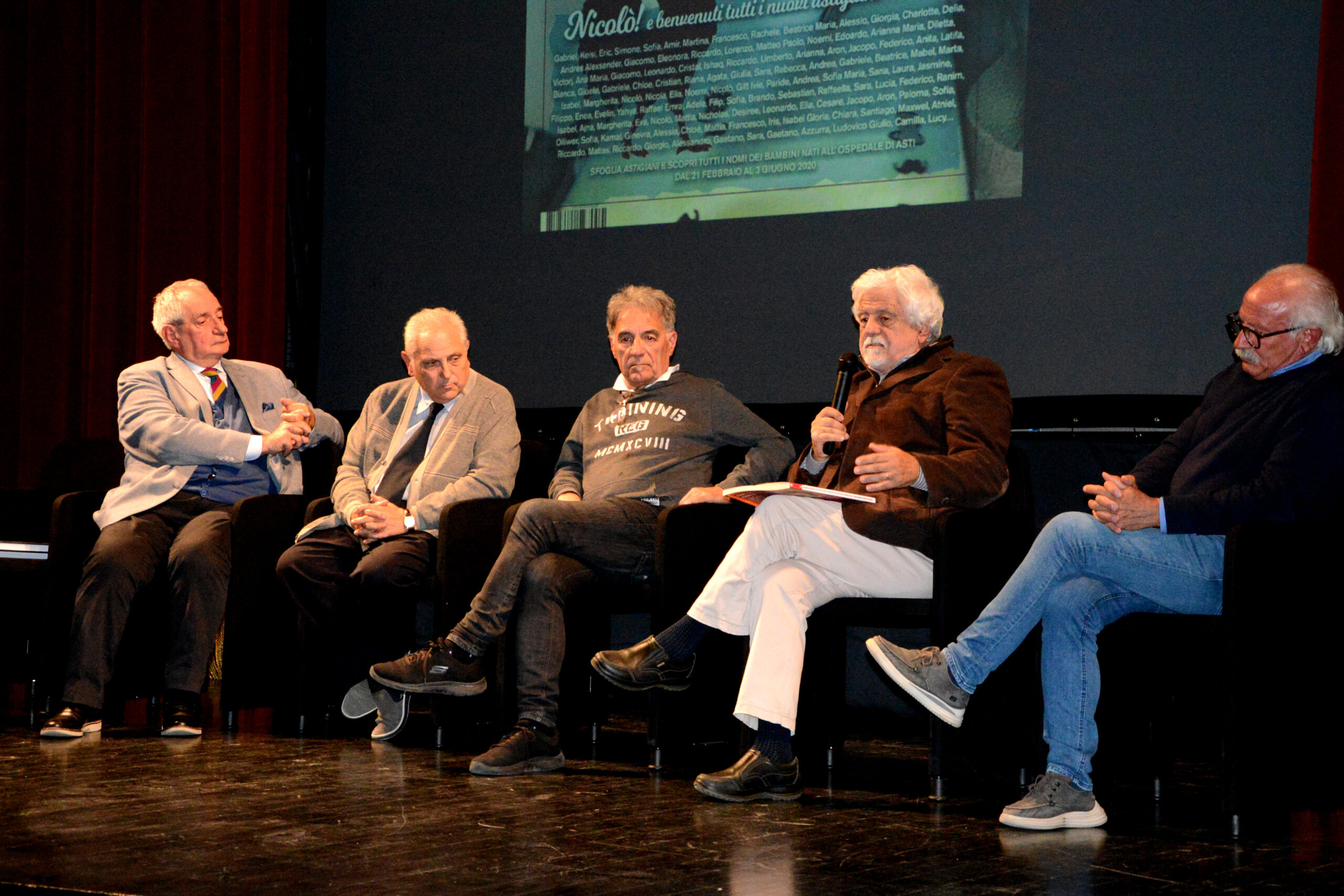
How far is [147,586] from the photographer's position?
362 centimetres

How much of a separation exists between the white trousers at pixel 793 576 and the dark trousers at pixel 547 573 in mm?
372

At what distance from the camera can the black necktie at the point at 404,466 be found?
367 centimetres

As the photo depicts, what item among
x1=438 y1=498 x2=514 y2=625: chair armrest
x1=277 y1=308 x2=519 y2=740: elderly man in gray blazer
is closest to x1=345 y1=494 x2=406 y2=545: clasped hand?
x1=277 y1=308 x2=519 y2=740: elderly man in gray blazer

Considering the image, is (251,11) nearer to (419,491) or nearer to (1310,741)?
(419,491)

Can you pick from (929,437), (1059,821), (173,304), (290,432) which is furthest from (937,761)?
(173,304)

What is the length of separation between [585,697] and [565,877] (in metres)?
1.38

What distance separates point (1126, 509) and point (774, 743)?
2.71 feet

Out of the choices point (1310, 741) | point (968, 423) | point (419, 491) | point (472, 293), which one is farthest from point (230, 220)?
point (1310, 741)

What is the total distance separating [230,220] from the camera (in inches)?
199

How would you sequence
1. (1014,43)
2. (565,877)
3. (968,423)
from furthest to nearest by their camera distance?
1. (1014,43)
2. (968,423)
3. (565,877)

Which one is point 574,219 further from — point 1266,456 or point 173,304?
point 1266,456

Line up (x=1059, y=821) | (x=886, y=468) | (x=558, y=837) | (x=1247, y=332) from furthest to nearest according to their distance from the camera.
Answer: (x=886, y=468) < (x=1247, y=332) < (x=1059, y=821) < (x=558, y=837)

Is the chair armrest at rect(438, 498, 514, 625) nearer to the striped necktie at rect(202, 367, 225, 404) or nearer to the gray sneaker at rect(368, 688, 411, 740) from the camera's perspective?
the gray sneaker at rect(368, 688, 411, 740)

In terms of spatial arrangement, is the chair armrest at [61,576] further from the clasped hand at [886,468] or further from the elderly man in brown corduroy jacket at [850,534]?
the clasped hand at [886,468]
